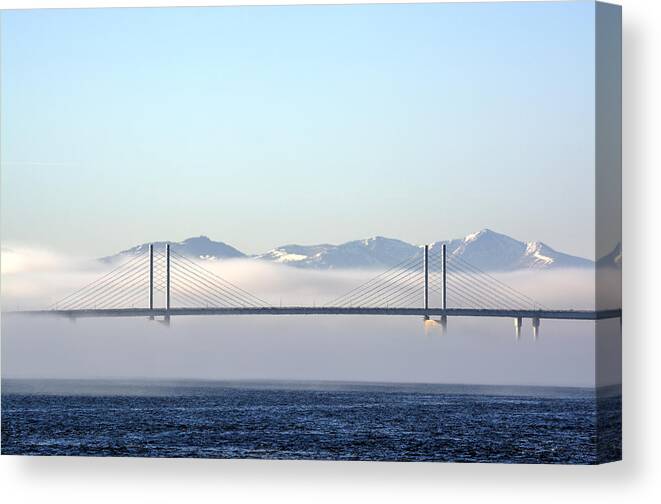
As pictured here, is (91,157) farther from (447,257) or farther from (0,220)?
(447,257)

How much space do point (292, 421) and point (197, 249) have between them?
6.58ft

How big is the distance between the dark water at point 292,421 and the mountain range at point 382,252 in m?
1.22

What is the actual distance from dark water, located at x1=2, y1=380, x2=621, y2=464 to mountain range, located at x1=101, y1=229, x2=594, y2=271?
1218 mm

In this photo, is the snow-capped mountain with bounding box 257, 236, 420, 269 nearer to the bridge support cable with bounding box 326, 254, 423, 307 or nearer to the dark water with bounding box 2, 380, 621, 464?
the bridge support cable with bounding box 326, 254, 423, 307

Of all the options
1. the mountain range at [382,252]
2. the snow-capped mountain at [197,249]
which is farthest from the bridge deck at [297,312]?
the snow-capped mountain at [197,249]

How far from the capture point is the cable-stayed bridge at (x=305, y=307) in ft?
82.0

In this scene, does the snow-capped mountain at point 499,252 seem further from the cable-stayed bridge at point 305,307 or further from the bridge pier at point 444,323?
the bridge pier at point 444,323

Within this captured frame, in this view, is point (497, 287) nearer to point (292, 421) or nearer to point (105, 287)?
point (292, 421)

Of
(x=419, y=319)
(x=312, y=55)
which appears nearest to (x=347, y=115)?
(x=312, y=55)

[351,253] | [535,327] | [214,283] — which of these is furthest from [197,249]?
[535,327]

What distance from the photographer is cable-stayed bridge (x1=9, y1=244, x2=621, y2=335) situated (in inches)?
984

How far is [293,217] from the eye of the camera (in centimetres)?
2498

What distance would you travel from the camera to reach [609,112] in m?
23.3

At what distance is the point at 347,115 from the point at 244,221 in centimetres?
148
